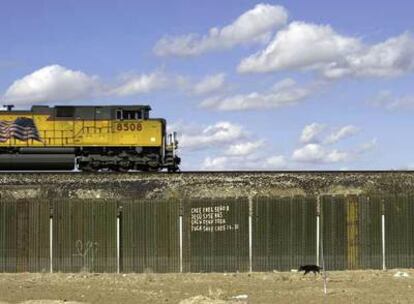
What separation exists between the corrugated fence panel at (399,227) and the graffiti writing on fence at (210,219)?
4.86 metres

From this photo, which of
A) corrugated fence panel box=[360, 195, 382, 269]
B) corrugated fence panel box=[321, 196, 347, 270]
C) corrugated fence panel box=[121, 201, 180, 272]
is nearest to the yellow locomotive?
corrugated fence panel box=[121, 201, 180, 272]

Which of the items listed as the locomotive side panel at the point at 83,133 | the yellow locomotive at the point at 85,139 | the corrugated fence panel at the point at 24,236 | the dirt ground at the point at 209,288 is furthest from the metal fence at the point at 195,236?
the locomotive side panel at the point at 83,133

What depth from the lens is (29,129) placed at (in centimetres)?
3616

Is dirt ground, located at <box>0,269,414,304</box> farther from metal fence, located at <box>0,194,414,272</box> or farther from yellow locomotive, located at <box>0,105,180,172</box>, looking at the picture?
yellow locomotive, located at <box>0,105,180,172</box>

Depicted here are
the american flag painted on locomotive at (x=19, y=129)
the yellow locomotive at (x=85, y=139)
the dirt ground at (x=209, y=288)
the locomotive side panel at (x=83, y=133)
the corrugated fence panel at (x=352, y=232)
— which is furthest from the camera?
Result: the locomotive side panel at (x=83, y=133)

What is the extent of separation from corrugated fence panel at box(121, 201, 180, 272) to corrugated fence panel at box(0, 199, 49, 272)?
2.52 m

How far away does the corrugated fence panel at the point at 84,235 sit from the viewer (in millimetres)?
21609

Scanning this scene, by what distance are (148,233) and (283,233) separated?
4294 mm

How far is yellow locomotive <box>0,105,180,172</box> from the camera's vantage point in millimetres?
35000

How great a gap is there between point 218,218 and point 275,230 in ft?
6.10

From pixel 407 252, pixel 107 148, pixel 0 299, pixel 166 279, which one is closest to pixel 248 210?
pixel 166 279

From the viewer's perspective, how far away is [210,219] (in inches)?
854

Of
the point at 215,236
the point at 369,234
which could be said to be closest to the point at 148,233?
the point at 215,236

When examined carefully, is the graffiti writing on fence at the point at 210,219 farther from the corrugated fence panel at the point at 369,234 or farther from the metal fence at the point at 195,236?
the corrugated fence panel at the point at 369,234
